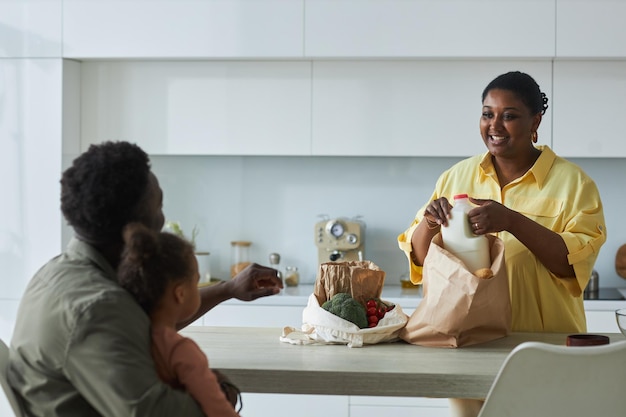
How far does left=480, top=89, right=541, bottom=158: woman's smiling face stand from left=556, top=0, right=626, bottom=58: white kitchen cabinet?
1.50m

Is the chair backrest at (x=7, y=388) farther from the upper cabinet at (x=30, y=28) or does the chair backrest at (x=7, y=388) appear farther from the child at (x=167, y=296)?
the upper cabinet at (x=30, y=28)

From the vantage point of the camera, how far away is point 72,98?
4.04m

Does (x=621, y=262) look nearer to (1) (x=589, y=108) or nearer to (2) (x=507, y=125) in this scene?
(1) (x=589, y=108)

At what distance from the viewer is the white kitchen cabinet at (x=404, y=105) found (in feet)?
12.8

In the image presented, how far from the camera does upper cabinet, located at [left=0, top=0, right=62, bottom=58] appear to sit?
156 inches

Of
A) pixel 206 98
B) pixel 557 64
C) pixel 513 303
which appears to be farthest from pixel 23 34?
pixel 513 303

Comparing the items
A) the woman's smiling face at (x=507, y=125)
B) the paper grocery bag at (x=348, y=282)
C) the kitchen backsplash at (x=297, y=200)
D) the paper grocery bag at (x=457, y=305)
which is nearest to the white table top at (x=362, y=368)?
the paper grocery bag at (x=457, y=305)

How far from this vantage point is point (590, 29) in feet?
12.4

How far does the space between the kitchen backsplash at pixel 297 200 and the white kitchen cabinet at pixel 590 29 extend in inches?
25.4

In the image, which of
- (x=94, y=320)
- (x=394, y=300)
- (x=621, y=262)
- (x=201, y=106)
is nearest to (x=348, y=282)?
(x=94, y=320)

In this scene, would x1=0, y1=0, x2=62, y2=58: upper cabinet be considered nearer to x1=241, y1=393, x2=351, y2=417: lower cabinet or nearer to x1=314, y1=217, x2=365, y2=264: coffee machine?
x1=314, y1=217, x2=365, y2=264: coffee machine

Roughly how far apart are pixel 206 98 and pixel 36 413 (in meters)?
2.67

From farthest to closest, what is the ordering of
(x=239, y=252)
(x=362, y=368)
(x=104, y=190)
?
(x=239, y=252) → (x=362, y=368) → (x=104, y=190)

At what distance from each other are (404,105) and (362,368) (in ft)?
7.55
